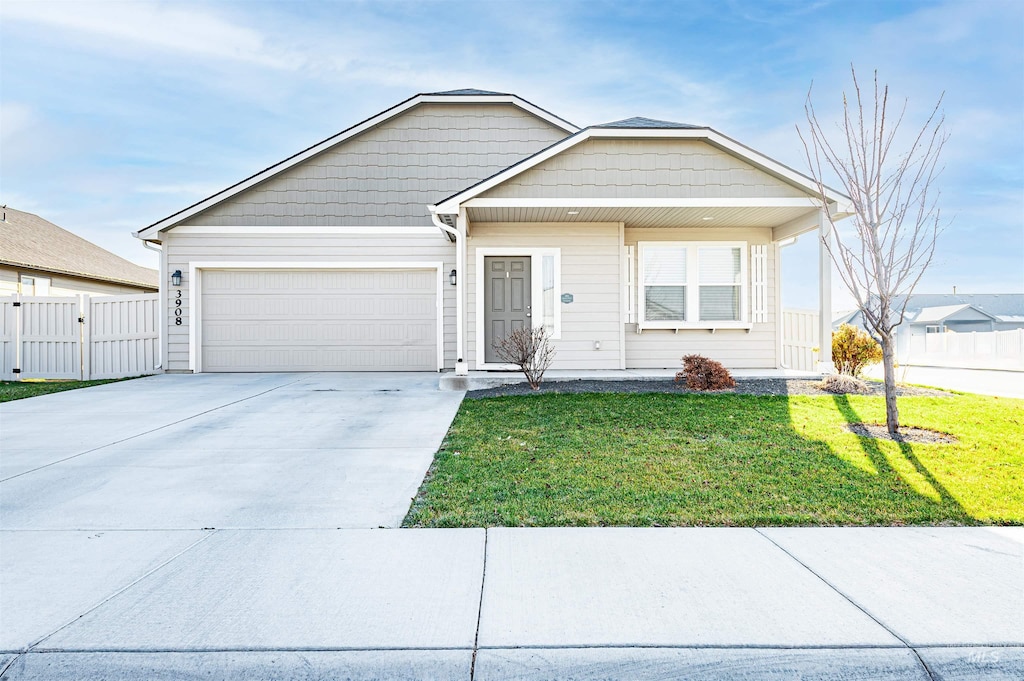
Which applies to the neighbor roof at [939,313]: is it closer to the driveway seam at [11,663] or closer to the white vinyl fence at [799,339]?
the white vinyl fence at [799,339]

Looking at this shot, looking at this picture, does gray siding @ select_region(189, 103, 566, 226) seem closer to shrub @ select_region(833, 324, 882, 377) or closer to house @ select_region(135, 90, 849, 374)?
house @ select_region(135, 90, 849, 374)

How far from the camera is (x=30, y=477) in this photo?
178 inches

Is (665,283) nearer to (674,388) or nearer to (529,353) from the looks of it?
(674,388)

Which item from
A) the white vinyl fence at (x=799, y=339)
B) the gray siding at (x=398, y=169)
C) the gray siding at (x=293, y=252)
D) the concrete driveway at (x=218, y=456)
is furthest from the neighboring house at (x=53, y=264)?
the white vinyl fence at (x=799, y=339)

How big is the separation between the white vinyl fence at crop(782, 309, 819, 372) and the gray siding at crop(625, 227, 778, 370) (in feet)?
1.98

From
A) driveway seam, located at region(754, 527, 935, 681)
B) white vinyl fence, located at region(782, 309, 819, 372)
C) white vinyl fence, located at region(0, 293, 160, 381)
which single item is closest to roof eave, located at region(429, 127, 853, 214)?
white vinyl fence, located at region(782, 309, 819, 372)

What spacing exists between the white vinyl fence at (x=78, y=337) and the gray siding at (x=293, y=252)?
0.62 m

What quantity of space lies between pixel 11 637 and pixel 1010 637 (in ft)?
13.1

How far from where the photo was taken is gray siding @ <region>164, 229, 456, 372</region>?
1170 centimetres

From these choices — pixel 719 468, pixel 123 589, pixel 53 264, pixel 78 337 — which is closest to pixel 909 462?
pixel 719 468

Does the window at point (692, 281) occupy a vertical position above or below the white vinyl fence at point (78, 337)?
above

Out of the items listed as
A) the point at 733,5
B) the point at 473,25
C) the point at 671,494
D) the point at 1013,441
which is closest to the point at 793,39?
the point at 733,5

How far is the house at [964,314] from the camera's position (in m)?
38.0

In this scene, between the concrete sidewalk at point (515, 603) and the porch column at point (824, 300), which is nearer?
the concrete sidewalk at point (515, 603)
